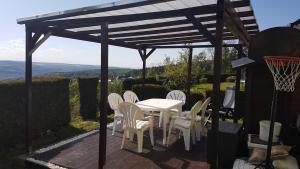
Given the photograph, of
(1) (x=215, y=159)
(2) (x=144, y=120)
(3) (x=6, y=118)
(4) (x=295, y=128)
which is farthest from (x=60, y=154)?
(4) (x=295, y=128)

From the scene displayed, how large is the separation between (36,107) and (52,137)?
85 centimetres

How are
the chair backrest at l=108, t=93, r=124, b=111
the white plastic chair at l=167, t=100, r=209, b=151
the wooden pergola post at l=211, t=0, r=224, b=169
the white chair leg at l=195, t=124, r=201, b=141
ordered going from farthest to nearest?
the chair backrest at l=108, t=93, r=124, b=111
the white chair leg at l=195, t=124, r=201, b=141
the white plastic chair at l=167, t=100, r=209, b=151
the wooden pergola post at l=211, t=0, r=224, b=169

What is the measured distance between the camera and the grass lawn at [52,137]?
479cm

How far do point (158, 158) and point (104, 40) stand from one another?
2463 millimetres

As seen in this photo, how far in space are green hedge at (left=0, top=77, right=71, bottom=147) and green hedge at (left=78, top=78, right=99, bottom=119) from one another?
4.24 ft

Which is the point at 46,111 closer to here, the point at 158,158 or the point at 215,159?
the point at 158,158

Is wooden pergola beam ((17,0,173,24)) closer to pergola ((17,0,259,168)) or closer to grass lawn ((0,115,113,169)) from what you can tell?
pergola ((17,0,259,168))

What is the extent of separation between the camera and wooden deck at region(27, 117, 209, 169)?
457 centimetres

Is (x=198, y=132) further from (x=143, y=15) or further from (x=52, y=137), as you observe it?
(x=52, y=137)

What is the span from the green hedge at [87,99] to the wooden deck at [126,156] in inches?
117

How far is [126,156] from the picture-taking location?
16.3 ft

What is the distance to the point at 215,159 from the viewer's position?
3.55m

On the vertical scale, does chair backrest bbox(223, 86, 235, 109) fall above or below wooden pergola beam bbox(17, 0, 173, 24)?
below

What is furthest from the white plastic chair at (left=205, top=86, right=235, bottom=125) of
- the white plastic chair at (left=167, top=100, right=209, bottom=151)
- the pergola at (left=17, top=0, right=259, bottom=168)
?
the pergola at (left=17, top=0, right=259, bottom=168)
